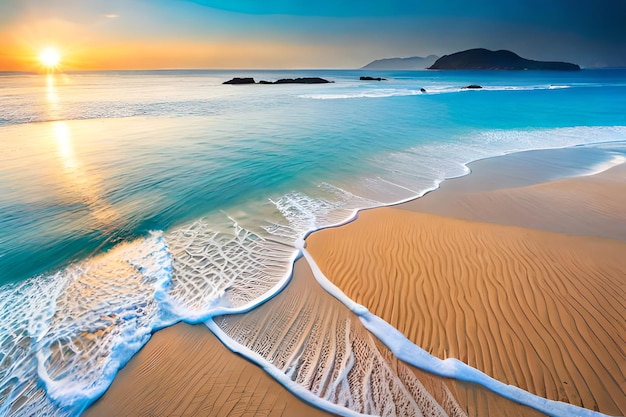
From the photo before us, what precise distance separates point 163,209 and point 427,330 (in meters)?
8.03

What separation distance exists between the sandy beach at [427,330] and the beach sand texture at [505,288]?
22mm

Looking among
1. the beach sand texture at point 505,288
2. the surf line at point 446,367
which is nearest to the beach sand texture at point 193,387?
the surf line at point 446,367

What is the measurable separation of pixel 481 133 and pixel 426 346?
1983cm

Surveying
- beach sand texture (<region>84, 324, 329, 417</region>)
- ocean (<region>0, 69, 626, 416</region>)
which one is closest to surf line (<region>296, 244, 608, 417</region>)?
beach sand texture (<region>84, 324, 329, 417</region>)

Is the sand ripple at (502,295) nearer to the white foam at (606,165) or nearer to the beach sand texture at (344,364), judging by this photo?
the beach sand texture at (344,364)

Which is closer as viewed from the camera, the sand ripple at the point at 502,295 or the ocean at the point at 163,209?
the sand ripple at the point at 502,295

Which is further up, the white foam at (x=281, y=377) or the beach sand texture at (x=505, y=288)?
the beach sand texture at (x=505, y=288)

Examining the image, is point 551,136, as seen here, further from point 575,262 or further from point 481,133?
point 575,262

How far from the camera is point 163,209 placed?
29.4 feet

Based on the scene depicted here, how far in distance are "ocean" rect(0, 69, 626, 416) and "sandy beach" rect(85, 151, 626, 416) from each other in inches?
22.0

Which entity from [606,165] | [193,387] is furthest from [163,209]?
[606,165]

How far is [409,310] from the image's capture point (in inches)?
190

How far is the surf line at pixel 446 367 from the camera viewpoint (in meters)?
3.43

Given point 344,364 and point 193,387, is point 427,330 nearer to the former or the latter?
point 344,364
